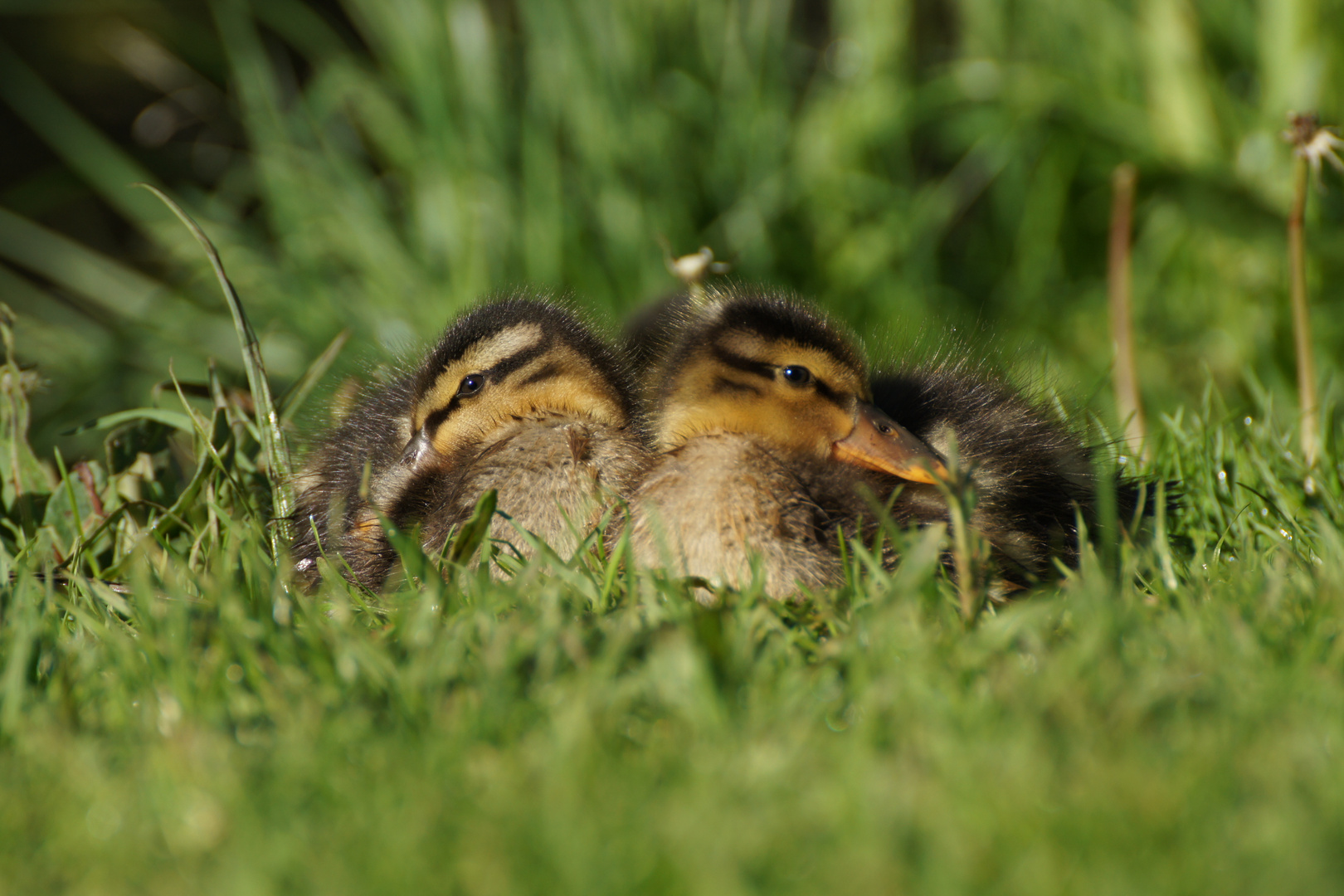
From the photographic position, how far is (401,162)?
20.0 ft

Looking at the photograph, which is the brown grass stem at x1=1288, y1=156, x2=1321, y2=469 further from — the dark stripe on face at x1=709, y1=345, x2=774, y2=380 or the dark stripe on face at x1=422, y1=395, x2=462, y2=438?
the dark stripe on face at x1=422, y1=395, x2=462, y2=438

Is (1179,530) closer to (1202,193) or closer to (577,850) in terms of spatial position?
(577,850)

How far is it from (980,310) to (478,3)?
117 inches

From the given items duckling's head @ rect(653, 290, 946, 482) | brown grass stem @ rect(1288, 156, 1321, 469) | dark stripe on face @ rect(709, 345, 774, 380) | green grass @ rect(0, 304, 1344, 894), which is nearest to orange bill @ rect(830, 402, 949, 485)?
duckling's head @ rect(653, 290, 946, 482)

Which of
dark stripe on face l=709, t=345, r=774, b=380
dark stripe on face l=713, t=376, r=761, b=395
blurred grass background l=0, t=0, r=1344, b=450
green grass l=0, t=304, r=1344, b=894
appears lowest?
green grass l=0, t=304, r=1344, b=894

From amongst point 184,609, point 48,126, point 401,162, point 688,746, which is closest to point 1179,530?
point 688,746

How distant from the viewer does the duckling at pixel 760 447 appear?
2.30 m

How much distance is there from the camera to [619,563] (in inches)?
91.8

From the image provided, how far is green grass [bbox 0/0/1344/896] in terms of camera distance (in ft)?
4.53

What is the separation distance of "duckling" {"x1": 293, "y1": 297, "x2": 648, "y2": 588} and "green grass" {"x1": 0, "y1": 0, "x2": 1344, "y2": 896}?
0.62ft

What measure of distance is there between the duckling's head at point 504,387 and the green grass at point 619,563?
475 millimetres

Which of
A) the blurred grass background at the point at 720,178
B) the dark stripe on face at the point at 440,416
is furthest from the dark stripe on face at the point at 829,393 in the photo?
the blurred grass background at the point at 720,178

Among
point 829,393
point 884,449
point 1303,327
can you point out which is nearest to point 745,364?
point 829,393

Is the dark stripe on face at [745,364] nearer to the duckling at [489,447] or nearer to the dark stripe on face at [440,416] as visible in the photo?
the duckling at [489,447]
